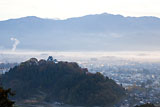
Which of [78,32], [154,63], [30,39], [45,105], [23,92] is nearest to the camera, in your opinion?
[45,105]

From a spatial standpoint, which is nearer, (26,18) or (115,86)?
(115,86)

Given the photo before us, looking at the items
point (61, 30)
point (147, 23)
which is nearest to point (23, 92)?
point (61, 30)

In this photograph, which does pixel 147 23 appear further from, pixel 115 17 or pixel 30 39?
pixel 30 39

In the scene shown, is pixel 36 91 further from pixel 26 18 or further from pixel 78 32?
pixel 26 18

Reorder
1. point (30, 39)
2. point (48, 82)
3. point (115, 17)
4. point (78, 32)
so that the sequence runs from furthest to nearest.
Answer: point (115, 17) → point (78, 32) → point (30, 39) → point (48, 82)

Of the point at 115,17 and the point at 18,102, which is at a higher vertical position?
the point at 115,17

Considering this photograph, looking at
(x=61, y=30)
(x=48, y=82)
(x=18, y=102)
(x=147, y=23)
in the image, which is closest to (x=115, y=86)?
(x=48, y=82)
